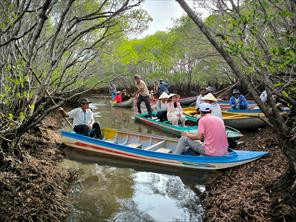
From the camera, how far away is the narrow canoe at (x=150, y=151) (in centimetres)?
561

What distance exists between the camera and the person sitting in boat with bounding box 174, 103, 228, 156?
17.7ft

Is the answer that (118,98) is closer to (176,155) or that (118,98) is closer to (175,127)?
(175,127)

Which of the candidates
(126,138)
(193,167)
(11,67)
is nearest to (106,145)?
(126,138)

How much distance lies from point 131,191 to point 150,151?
1326mm

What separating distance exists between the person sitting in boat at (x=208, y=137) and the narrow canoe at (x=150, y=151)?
6.7 inches

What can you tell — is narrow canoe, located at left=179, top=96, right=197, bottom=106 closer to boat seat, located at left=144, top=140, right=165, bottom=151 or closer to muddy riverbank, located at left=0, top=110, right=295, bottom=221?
boat seat, located at left=144, top=140, right=165, bottom=151

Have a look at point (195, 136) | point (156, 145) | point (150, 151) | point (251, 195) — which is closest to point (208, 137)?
point (195, 136)

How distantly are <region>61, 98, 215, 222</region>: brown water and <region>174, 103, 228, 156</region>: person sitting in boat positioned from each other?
1.97 ft

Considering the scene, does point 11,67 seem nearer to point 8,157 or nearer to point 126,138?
point 8,157

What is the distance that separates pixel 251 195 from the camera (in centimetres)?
394

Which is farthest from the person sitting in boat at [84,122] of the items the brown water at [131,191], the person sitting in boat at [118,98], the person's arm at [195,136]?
the person sitting in boat at [118,98]

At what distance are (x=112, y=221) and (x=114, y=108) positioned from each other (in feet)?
50.4

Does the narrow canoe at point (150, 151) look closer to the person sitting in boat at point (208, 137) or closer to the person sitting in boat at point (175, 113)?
the person sitting in boat at point (208, 137)

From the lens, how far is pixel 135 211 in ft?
15.7
